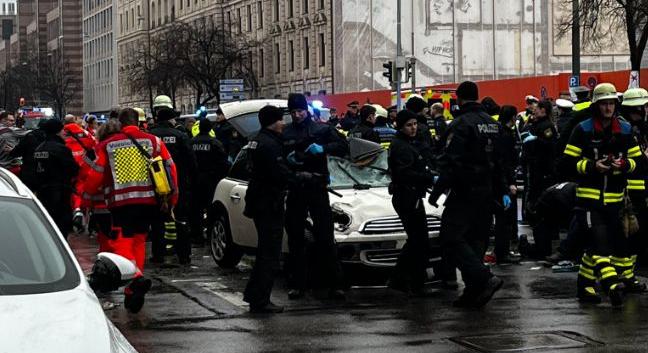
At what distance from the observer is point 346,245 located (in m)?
12.6

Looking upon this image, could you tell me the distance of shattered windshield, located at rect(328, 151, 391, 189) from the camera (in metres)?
13.7

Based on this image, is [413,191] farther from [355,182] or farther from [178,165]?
[178,165]

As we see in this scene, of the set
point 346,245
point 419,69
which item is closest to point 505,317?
point 346,245

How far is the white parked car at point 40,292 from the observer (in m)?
4.99

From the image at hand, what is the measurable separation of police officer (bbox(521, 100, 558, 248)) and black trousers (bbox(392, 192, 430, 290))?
3945 millimetres

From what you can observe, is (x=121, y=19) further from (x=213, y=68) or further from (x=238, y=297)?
(x=238, y=297)

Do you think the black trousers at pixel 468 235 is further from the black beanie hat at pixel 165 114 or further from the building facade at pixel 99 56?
the building facade at pixel 99 56

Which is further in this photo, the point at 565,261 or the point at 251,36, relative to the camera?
the point at 251,36

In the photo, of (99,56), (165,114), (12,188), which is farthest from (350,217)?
(99,56)

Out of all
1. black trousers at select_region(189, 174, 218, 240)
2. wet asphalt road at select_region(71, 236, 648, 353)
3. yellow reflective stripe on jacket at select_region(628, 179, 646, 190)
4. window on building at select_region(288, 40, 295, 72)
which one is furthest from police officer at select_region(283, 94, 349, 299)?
window on building at select_region(288, 40, 295, 72)

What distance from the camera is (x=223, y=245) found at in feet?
47.7

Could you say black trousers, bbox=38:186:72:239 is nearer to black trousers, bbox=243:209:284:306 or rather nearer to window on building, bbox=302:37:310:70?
black trousers, bbox=243:209:284:306

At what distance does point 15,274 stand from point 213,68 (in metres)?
72.8

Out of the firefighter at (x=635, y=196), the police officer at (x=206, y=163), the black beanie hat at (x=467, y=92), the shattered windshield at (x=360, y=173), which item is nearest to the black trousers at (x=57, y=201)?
the police officer at (x=206, y=163)
